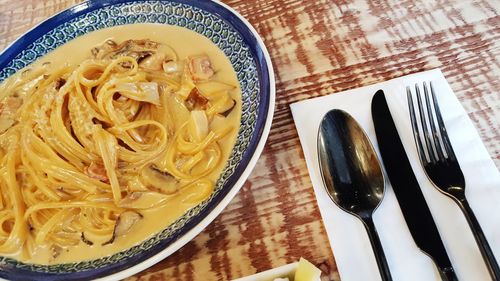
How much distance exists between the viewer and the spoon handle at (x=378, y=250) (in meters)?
0.96

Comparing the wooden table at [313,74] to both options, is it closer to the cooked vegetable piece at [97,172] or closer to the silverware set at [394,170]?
the silverware set at [394,170]

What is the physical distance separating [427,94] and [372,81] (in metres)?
0.18

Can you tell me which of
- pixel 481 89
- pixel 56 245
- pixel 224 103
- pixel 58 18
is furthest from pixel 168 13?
pixel 481 89

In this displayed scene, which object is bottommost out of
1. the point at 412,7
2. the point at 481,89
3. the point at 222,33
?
the point at 481,89

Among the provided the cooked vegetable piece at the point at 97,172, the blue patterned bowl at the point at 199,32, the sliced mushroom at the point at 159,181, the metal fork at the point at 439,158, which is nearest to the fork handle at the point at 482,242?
the metal fork at the point at 439,158

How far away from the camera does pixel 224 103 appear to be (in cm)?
129

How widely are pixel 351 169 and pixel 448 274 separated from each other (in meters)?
0.32

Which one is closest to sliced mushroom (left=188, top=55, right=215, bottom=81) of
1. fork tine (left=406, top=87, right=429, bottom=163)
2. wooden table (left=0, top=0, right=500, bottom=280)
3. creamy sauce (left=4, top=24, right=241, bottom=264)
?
creamy sauce (left=4, top=24, right=241, bottom=264)

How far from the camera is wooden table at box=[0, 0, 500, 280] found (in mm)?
1123

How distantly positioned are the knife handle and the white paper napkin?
18mm

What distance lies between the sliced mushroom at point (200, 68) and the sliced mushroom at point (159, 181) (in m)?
0.36

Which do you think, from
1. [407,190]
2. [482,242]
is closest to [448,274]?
[482,242]

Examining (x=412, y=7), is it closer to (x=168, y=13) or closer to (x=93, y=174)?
(x=168, y=13)

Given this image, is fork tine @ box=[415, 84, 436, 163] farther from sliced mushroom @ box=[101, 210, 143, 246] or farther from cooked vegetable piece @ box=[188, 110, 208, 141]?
sliced mushroom @ box=[101, 210, 143, 246]
